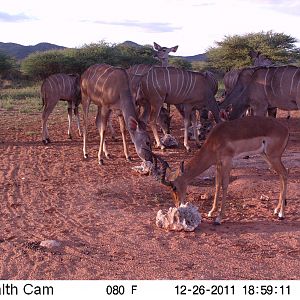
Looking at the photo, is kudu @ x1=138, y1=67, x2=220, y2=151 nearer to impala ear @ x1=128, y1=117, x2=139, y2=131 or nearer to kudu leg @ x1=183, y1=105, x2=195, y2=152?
kudu leg @ x1=183, y1=105, x2=195, y2=152

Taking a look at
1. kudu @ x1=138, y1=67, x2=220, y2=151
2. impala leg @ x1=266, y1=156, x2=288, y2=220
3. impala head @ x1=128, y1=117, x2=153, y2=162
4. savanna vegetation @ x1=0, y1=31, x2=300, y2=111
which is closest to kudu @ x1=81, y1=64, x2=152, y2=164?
impala head @ x1=128, y1=117, x2=153, y2=162

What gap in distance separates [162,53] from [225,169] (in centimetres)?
1054

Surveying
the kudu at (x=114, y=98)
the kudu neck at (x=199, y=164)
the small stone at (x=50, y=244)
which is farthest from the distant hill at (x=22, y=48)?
the small stone at (x=50, y=244)

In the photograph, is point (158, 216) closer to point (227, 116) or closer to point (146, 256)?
point (146, 256)

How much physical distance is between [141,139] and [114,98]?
4.28ft

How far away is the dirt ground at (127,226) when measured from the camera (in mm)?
5387

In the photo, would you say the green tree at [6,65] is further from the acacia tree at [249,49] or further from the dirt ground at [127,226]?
the dirt ground at [127,226]

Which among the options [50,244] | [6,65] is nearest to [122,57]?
[6,65]

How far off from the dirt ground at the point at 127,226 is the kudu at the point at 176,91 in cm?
147

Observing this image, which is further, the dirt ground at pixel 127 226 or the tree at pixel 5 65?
the tree at pixel 5 65

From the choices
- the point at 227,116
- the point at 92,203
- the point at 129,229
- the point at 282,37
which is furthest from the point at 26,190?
the point at 282,37

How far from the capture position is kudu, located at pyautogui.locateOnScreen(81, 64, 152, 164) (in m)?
9.37

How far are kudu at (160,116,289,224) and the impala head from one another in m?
2.15

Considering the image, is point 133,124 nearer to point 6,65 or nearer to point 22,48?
point 6,65
